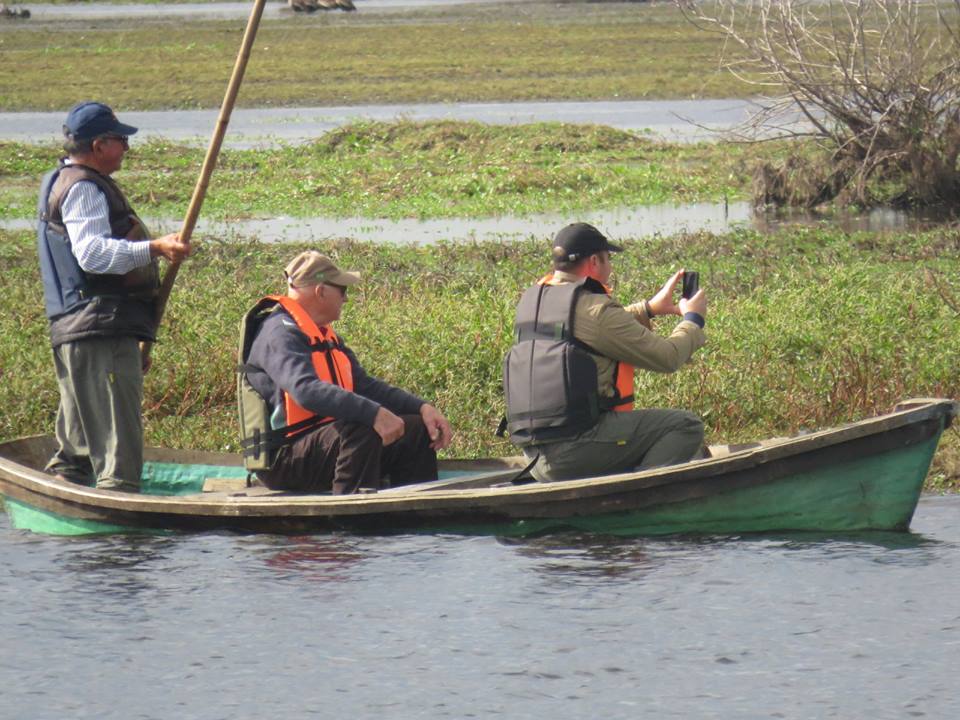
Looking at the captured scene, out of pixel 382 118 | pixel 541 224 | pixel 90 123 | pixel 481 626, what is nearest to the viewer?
pixel 481 626

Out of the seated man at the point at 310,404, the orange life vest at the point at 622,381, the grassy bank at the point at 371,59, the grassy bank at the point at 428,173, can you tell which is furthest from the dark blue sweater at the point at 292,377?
the grassy bank at the point at 371,59

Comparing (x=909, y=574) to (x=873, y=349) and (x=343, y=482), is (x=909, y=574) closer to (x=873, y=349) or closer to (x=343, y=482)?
(x=343, y=482)

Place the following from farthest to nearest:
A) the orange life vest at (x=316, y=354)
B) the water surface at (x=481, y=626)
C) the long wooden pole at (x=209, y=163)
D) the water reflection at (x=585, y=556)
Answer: the long wooden pole at (x=209, y=163)
the orange life vest at (x=316, y=354)
the water reflection at (x=585, y=556)
the water surface at (x=481, y=626)

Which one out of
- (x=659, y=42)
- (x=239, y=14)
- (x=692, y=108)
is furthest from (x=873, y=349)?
(x=239, y=14)

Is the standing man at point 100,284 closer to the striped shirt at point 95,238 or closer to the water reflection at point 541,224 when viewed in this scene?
the striped shirt at point 95,238

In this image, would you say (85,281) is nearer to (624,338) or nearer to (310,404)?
(310,404)

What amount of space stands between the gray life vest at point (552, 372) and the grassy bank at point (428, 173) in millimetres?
9435

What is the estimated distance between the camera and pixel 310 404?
24.2 feet

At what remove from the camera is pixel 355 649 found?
6590mm

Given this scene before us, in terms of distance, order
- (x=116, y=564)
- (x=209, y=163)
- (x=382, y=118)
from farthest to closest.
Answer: (x=382, y=118) → (x=209, y=163) → (x=116, y=564)

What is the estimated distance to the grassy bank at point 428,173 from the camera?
17.6 meters

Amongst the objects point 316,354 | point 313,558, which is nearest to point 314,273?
point 316,354

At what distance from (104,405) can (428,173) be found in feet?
38.9

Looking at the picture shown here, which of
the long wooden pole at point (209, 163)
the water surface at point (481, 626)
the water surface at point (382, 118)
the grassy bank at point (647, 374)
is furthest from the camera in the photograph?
the water surface at point (382, 118)
